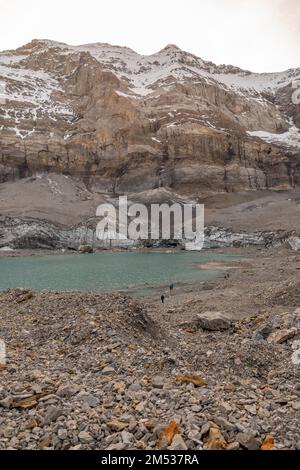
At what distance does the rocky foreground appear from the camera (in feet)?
18.4

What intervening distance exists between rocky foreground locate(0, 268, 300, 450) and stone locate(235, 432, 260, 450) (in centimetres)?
1

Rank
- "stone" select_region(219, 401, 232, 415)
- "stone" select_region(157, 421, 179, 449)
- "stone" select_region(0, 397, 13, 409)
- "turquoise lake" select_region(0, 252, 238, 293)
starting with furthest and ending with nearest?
"turquoise lake" select_region(0, 252, 238, 293) < "stone" select_region(0, 397, 13, 409) < "stone" select_region(219, 401, 232, 415) < "stone" select_region(157, 421, 179, 449)

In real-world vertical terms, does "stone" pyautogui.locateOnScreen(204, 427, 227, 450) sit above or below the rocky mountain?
below

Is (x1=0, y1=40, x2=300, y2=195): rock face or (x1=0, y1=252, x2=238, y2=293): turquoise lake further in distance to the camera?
(x1=0, y1=40, x2=300, y2=195): rock face

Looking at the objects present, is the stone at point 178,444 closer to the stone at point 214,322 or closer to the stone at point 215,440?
the stone at point 215,440

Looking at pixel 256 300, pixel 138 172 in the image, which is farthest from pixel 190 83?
pixel 256 300

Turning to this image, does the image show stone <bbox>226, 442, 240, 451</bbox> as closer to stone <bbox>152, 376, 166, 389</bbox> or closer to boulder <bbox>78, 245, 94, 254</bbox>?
stone <bbox>152, 376, 166, 389</bbox>

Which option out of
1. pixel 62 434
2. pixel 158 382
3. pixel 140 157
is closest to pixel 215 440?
pixel 62 434

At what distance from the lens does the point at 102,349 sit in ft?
32.0

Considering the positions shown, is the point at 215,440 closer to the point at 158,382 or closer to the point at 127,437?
the point at 127,437

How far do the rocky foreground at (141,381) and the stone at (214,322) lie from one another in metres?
0.04

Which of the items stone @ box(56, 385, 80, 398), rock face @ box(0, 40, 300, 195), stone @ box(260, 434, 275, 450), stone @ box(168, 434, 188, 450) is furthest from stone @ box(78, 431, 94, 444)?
rock face @ box(0, 40, 300, 195)
